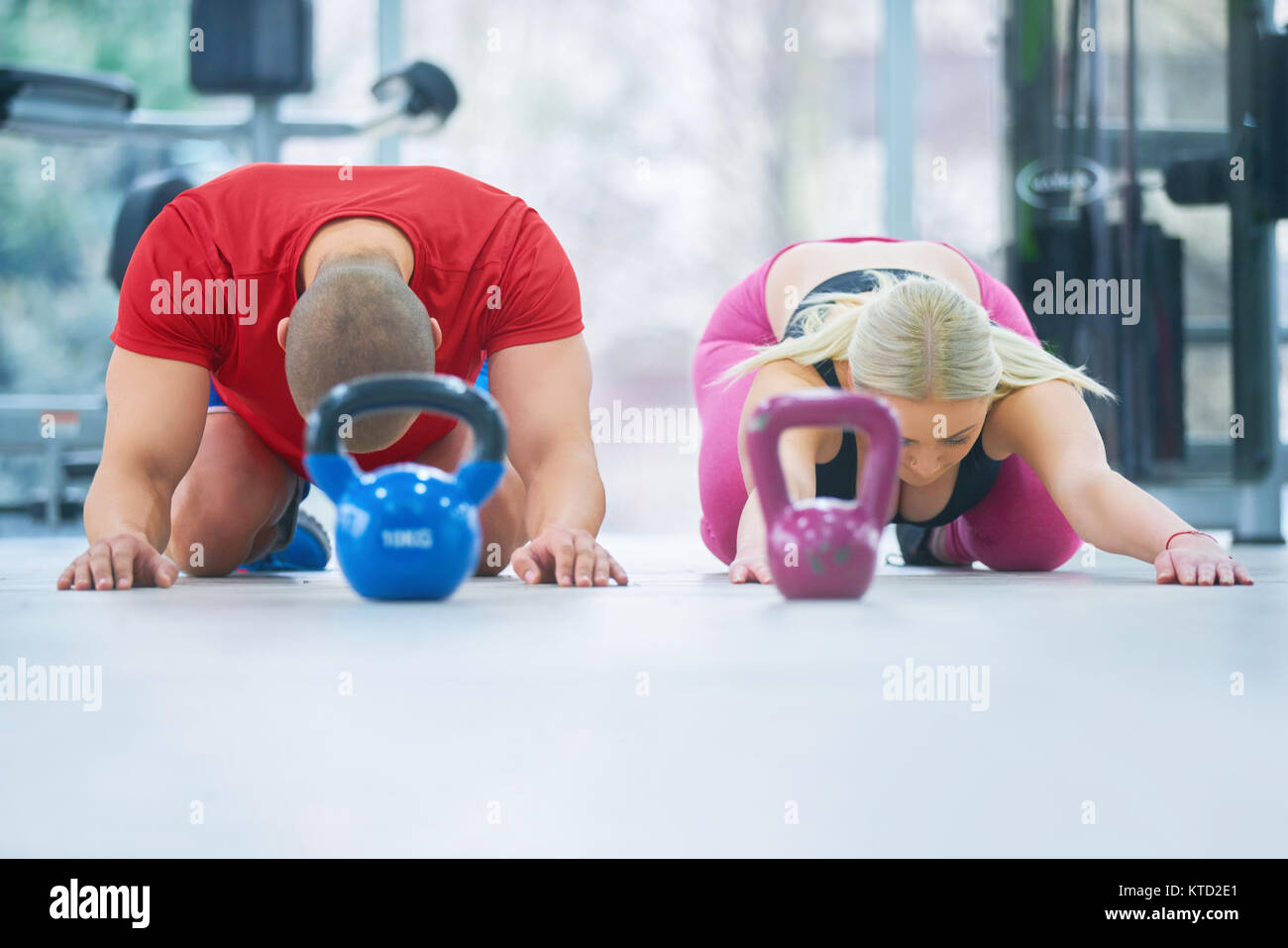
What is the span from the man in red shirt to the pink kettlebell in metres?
0.27

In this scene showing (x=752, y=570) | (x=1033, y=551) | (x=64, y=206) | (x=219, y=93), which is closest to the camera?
(x=752, y=570)

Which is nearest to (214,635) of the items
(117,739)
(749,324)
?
(117,739)

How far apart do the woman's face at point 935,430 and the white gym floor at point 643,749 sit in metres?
0.50

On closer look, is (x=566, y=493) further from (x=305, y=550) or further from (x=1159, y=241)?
(x=1159, y=241)

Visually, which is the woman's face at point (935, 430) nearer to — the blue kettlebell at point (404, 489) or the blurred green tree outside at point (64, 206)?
the blue kettlebell at point (404, 489)

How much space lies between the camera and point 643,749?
2.22 ft

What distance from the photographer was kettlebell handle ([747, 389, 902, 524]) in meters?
0.98

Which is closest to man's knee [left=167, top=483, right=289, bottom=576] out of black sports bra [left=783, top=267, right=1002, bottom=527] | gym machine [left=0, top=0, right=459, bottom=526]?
black sports bra [left=783, top=267, right=1002, bottom=527]

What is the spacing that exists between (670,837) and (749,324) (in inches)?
55.0

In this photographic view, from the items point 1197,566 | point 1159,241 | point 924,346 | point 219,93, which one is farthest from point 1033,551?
point 219,93

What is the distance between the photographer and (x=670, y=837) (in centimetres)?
64

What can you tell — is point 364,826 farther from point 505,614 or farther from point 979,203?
point 979,203

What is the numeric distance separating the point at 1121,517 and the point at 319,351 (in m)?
0.87

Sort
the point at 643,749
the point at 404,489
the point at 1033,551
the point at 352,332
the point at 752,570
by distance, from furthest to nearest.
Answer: the point at 1033,551 < the point at 752,570 < the point at 352,332 < the point at 404,489 < the point at 643,749
